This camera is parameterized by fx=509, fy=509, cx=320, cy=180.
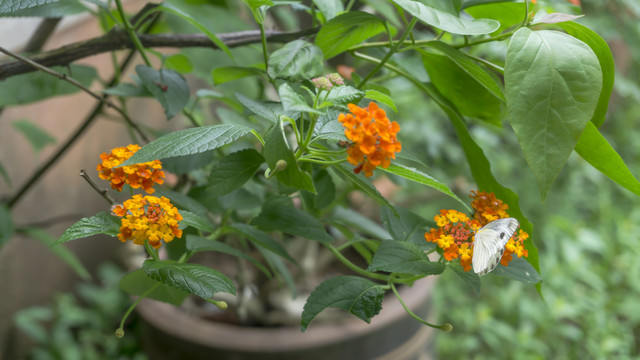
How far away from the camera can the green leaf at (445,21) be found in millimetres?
291

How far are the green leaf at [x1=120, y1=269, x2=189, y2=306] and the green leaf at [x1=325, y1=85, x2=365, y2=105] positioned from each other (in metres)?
0.16

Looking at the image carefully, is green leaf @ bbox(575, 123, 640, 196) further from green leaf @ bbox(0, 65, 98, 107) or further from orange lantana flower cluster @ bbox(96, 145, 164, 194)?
green leaf @ bbox(0, 65, 98, 107)

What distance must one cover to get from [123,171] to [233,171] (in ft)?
0.21

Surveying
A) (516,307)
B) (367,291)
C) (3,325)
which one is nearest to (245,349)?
(367,291)

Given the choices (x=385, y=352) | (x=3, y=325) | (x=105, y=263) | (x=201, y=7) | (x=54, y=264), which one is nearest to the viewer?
(x=201, y=7)

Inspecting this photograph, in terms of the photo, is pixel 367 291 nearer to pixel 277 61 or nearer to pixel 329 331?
pixel 277 61

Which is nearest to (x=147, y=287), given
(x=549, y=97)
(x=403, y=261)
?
(x=403, y=261)

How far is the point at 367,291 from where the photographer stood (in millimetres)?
339

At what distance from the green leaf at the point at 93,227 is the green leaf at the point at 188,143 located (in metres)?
0.04

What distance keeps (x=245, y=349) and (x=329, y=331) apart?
0.37 ft

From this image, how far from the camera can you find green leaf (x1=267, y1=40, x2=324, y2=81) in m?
0.34

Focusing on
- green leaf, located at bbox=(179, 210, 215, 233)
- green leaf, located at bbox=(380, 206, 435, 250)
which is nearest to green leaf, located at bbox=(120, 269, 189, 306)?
green leaf, located at bbox=(179, 210, 215, 233)

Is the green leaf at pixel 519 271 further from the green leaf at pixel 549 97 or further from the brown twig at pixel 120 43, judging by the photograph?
the brown twig at pixel 120 43

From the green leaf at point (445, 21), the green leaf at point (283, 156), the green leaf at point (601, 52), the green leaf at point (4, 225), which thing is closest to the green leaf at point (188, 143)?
the green leaf at point (283, 156)
